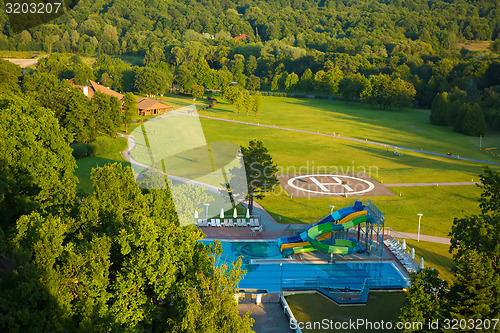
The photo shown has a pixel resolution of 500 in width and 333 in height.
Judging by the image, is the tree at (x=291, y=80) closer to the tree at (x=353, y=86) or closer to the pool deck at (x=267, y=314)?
the tree at (x=353, y=86)

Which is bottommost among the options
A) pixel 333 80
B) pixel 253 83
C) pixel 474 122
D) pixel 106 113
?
pixel 106 113

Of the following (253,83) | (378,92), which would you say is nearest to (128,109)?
(378,92)

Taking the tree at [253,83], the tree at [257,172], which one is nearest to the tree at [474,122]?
the tree at [257,172]

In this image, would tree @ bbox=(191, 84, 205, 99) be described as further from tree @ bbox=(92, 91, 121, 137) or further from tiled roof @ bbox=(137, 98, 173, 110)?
tree @ bbox=(92, 91, 121, 137)

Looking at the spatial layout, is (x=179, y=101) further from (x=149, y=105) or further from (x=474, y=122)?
(x=474, y=122)

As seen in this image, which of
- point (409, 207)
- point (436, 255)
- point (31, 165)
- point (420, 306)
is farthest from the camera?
point (409, 207)

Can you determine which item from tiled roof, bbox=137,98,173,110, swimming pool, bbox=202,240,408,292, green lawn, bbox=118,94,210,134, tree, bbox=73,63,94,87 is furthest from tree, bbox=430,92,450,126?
tree, bbox=73,63,94,87

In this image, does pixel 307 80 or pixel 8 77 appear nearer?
pixel 8 77
